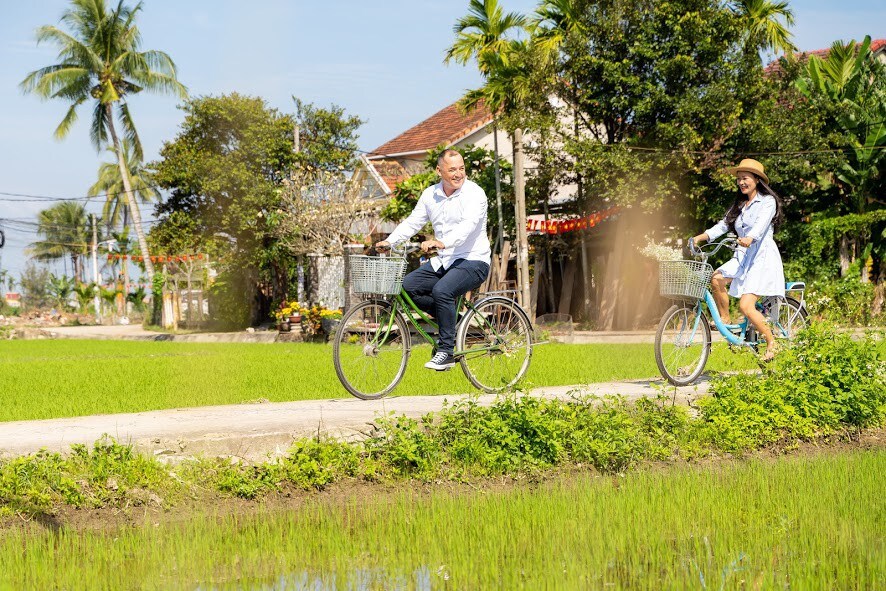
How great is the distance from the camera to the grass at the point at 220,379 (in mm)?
8336

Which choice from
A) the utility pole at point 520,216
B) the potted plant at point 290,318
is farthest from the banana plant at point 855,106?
the potted plant at point 290,318

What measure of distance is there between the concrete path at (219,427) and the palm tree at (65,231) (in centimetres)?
6606

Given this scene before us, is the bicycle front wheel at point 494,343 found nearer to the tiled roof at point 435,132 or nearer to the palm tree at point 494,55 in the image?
the palm tree at point 494,55

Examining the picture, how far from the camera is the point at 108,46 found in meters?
34.2

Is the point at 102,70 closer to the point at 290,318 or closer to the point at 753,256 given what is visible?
the point at 290,318

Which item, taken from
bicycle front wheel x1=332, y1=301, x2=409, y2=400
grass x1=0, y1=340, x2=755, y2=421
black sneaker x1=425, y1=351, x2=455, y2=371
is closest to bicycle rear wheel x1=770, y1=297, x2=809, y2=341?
grass x1=0, y1=340, x2=755, y2=421

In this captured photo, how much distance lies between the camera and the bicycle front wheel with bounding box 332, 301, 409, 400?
7.17m

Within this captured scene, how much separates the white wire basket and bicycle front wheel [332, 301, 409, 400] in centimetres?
22

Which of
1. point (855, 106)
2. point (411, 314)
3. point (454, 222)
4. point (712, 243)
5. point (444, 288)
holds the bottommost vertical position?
point (411, 314)

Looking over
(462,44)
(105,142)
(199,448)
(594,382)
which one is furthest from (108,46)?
(199,448)

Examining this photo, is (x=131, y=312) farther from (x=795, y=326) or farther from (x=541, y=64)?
(x=795, y=326)

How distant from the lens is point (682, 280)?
303 inches

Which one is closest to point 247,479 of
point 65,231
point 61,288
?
point 61,288

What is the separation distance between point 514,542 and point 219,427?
7.49 ft
